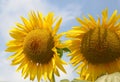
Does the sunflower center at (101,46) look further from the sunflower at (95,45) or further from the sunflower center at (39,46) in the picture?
the sunflower center at (39,46)

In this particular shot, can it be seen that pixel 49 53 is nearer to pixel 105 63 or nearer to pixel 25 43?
pixel 25 43

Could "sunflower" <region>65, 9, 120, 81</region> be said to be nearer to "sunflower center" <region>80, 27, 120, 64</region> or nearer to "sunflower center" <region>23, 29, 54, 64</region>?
"sunflower center" <region>80, 27, 120, 64</region>

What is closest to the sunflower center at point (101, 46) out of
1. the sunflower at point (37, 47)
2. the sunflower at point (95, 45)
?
the sunflower at point (95, 45)

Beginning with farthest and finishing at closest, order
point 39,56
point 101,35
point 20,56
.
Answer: point 20,56
point 39,56
point 101,35

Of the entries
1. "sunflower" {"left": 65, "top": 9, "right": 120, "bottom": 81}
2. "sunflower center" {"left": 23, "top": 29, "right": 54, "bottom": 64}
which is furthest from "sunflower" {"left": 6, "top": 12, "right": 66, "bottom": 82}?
"sunflower" {"left": 65, "top": 9, "right": 120, "bottom": 81}

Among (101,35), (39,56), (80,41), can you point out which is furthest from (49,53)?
(101,35)

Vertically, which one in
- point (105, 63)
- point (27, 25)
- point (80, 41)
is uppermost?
point (27, 25)

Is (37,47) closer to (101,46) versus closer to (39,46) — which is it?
(39,46)
